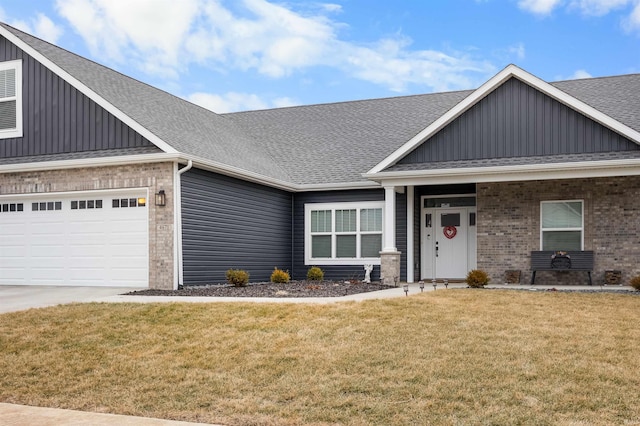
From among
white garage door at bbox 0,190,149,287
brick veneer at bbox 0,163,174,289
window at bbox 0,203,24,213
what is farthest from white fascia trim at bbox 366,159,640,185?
window at bbox 0,203,24,213

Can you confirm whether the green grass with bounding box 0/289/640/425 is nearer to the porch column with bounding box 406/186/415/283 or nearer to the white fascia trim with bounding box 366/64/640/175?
the white fascia trim with bounding box 366/64/640/175

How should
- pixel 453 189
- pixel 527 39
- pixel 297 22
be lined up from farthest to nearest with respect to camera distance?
1. pixel 297 22
2. pixel 527 39
3. pixel 453 189

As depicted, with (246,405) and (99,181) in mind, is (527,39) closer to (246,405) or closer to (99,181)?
(99,181)

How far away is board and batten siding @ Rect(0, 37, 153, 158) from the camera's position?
16.8 meters

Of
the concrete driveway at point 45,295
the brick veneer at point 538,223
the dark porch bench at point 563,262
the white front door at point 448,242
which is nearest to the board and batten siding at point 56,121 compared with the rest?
the concrete driveway at point 45,295

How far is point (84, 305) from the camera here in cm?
1259

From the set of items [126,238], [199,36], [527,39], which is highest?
[199,36]

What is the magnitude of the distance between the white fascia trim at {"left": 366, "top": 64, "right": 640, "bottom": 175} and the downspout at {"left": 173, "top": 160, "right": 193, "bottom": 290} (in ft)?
16.5

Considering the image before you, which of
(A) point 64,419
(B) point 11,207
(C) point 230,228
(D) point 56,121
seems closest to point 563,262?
(C) point 230,228

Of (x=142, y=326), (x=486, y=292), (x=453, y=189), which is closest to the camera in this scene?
(x=142, y=326)

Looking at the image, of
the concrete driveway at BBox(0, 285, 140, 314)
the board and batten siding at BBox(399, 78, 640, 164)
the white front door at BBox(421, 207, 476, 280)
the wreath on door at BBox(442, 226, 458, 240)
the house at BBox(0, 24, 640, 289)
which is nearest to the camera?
the concrete driveway at BBox(0, 285, 140, 314)

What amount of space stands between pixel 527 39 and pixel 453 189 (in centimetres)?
589

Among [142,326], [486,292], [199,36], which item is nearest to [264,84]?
[199,36]

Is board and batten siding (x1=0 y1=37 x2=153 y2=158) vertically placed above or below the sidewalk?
above
